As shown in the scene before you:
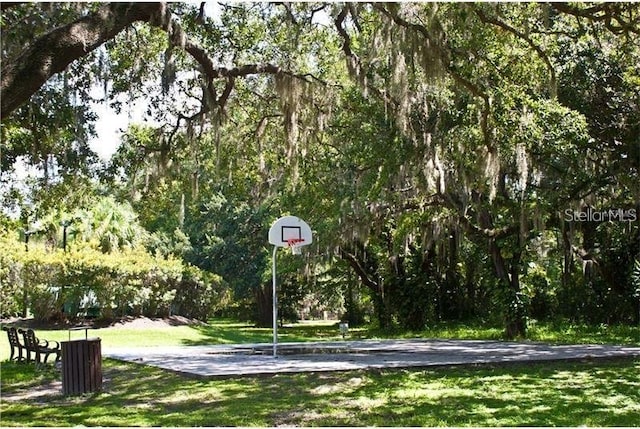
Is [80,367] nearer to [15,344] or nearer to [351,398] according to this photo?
[351,398]

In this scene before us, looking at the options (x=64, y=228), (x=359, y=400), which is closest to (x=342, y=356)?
(x=359, y=400)

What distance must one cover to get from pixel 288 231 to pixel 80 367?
6077mm

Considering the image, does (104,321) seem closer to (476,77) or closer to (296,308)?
(296,308)

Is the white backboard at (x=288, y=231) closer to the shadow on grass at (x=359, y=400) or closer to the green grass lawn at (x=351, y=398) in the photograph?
the green grass lawn at (x=351, y=398)

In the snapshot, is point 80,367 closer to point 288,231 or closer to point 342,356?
point 342,356

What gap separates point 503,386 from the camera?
871cm

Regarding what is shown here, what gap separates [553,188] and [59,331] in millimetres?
13384

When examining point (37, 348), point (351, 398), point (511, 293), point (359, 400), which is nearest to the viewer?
point (359, 400)

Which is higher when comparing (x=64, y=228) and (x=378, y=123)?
(x=378, y=123)

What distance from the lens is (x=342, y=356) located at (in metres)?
12.7

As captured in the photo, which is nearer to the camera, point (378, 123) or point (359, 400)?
point (359, 400)

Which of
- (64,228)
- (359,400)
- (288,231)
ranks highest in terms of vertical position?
(64,228)

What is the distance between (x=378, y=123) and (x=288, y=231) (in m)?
2.63

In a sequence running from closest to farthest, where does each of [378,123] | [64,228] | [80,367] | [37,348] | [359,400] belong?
1. [359,400]
2. [80,367]
3. [37,348]
4. [378,123]
5. [64,228]
